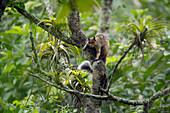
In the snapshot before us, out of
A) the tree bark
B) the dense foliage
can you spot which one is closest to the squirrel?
the dense foliage

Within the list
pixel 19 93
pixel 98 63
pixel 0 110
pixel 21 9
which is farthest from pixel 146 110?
pixel 19 93

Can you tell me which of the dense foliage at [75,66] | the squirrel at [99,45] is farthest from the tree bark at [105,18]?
the squirrel at [99,45]

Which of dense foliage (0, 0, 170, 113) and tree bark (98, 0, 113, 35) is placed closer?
dense foliage (0, 0, 170, 113)

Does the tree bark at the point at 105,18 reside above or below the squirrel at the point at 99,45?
above

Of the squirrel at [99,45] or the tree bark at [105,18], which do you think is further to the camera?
the tree bark at [105,18]

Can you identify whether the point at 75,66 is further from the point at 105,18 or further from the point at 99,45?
the point at 105,18

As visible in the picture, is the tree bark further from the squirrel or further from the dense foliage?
the squirrel

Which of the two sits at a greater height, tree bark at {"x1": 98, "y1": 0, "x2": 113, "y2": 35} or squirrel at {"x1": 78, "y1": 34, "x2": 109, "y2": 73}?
tree bark at {"x1": 98, "y1": 0, "x2": 113, "y2": 35}

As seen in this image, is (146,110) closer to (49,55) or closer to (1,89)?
(49,55)

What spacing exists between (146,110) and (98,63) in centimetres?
54

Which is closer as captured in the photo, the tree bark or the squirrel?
the squirrel

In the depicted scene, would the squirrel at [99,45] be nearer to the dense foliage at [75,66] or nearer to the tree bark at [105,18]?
the dense foliage at [75,66]

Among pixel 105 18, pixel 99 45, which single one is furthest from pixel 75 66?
pixel 105 18

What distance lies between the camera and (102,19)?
3271 mm
